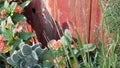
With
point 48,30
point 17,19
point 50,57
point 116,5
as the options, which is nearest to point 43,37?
point 48,30

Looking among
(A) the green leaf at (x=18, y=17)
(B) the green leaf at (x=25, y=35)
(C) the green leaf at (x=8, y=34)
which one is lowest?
(B) the green leaf at (x=25, y=35)

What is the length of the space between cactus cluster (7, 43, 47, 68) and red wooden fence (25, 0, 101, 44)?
311mm

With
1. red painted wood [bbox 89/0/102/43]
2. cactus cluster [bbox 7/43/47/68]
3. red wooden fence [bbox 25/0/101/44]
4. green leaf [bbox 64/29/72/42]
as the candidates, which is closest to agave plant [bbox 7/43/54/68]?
cactus cluster [bbox 7/43/47/68]

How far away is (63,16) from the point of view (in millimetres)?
2814

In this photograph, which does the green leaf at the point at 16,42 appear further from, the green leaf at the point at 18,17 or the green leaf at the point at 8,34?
the green leaf at the point at 18,17

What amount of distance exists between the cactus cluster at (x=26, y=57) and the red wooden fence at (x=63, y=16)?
311mm

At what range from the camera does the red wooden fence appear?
8.48 ft

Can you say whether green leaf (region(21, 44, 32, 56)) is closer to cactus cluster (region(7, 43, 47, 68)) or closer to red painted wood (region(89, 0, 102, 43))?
cactus cluster (region(7, 43, 47, 68))

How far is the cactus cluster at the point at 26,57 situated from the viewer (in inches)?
94.9

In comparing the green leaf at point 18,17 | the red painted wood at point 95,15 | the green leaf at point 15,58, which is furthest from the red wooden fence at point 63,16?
the green leaf at point 15,58

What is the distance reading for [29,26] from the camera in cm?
317

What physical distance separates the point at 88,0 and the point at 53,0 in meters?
0.38

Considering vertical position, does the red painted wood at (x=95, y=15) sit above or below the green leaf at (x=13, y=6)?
below

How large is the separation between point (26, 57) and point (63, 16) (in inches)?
21.7
